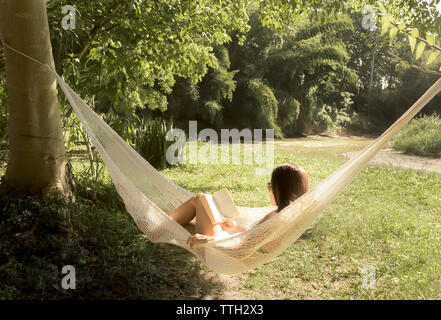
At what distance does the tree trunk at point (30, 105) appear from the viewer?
186 cm

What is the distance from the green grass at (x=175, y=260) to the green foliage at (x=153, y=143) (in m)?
2.46

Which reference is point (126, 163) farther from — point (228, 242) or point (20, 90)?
point (228, 242)

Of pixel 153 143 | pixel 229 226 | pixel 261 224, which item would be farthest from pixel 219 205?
pixel 153 143

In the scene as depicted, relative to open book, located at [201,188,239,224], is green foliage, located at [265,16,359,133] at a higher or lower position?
higher

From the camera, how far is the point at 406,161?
6.48 meters

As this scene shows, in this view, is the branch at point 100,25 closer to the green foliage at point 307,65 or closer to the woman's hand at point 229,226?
the woman's hand at point 229,226

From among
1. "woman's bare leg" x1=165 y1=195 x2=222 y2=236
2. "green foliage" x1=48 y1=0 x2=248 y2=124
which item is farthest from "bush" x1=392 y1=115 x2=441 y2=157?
"woman's bare leg" x1=165 y1=195 x2=222 y2=236

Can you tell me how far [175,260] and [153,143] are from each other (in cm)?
313

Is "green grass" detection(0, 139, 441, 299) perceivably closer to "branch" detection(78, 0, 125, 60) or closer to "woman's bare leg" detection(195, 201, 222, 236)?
"woman's bare leg" detection(195, 201, 222, 236)

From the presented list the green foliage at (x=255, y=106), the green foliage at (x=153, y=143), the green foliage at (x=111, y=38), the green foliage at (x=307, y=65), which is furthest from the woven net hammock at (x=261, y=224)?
the green foliage at (x=307, y=65)

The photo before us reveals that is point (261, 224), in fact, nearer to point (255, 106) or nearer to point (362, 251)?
point (362, 251)

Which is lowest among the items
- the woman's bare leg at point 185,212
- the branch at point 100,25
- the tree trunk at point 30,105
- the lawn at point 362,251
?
the lawn at point 362,251

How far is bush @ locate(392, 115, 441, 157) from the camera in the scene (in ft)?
22.9

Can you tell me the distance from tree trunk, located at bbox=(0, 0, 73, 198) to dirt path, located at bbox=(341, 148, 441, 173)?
16.4 feet
